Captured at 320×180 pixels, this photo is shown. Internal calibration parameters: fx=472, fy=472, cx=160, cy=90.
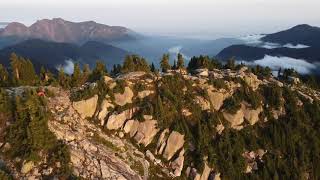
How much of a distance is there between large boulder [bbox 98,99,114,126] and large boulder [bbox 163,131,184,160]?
50.5 feet

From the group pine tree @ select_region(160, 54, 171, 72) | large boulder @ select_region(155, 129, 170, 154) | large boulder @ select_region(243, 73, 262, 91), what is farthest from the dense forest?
large boulder @ select_region(243, 73, 262, 91)

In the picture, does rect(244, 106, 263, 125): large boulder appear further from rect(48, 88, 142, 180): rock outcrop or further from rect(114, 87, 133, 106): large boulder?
rect(48, 88, 142, 180): rock outcrop

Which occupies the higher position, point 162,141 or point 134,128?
point 134,128

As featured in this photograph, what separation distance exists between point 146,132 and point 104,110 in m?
10.7

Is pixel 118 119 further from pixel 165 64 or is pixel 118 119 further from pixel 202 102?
pixel 165 64

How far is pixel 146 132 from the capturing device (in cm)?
10706

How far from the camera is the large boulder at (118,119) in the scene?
105050 millimetres

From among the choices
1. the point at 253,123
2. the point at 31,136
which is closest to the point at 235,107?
the point at 253,123

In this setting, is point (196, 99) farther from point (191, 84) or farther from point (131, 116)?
point (131, 116)

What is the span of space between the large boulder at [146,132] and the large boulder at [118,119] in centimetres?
373

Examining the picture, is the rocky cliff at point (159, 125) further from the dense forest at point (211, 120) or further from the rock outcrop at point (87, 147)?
the dense forest at point (211, 120)

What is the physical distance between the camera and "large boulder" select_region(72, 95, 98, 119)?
105062 mm

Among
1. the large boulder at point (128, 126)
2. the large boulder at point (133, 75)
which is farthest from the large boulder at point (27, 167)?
the large boulder at point (133, 75)

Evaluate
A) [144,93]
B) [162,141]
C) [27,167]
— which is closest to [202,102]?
[144,93]
